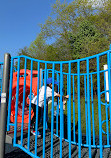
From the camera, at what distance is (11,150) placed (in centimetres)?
338

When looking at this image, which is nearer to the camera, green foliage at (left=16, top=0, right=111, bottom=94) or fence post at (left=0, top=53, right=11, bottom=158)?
fence post at (left=0, top=53, right=11, bottom=158)

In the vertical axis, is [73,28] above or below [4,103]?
above

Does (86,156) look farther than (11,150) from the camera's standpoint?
No

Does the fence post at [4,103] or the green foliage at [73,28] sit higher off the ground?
the green foliage at [73,28]

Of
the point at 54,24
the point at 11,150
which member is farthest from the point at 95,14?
the point at 11,150

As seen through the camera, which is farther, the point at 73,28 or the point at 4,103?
the point at 73,28

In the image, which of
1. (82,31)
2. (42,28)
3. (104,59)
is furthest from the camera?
(42,28)

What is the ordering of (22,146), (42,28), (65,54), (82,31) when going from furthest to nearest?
1. (42,28)
2. (65,54)
3. (82,31)
4. (22,146)

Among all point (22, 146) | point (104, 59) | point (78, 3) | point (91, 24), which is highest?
point (78, 3)

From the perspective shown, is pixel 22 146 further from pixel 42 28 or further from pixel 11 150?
pixel 42 28

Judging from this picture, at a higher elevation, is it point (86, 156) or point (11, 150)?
point (86, 156)

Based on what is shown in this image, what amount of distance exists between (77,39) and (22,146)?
49.7 feet

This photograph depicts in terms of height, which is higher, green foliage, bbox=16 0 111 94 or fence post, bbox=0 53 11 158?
green foliage, bbox=16 0 111 94

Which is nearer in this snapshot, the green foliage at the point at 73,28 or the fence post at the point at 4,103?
the fence post at the point at 4,103
